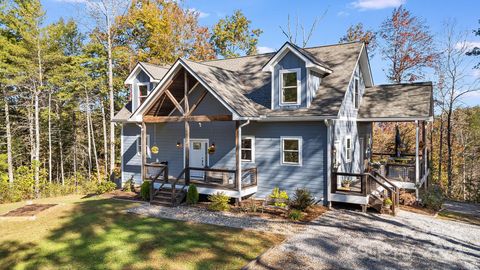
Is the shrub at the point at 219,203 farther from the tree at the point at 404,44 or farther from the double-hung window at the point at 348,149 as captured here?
the tree at the point at 404,44

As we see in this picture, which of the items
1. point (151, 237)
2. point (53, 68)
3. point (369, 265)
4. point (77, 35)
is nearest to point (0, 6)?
point (53, 68)

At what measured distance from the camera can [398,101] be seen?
1658cm

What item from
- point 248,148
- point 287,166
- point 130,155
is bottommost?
point 287,166

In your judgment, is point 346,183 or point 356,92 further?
point 356,92

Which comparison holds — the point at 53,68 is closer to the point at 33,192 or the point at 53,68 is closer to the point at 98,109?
the point at 98,109

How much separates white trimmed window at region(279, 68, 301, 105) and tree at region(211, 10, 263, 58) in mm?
21705

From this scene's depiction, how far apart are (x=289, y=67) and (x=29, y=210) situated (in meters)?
13.1

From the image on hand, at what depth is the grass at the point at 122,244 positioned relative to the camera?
8602 millimetres

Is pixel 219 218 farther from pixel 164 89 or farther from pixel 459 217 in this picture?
pixel 459 217

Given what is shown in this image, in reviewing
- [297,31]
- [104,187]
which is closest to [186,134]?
[104,187]

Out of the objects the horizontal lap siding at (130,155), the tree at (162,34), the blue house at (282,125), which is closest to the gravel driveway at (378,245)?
the blue house at (282,125)

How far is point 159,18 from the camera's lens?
105ft

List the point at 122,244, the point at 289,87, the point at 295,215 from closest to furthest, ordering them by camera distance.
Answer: the point at 122,244
the point at 295,215
the point at 289,87

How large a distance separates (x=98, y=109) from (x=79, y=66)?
692 cm
